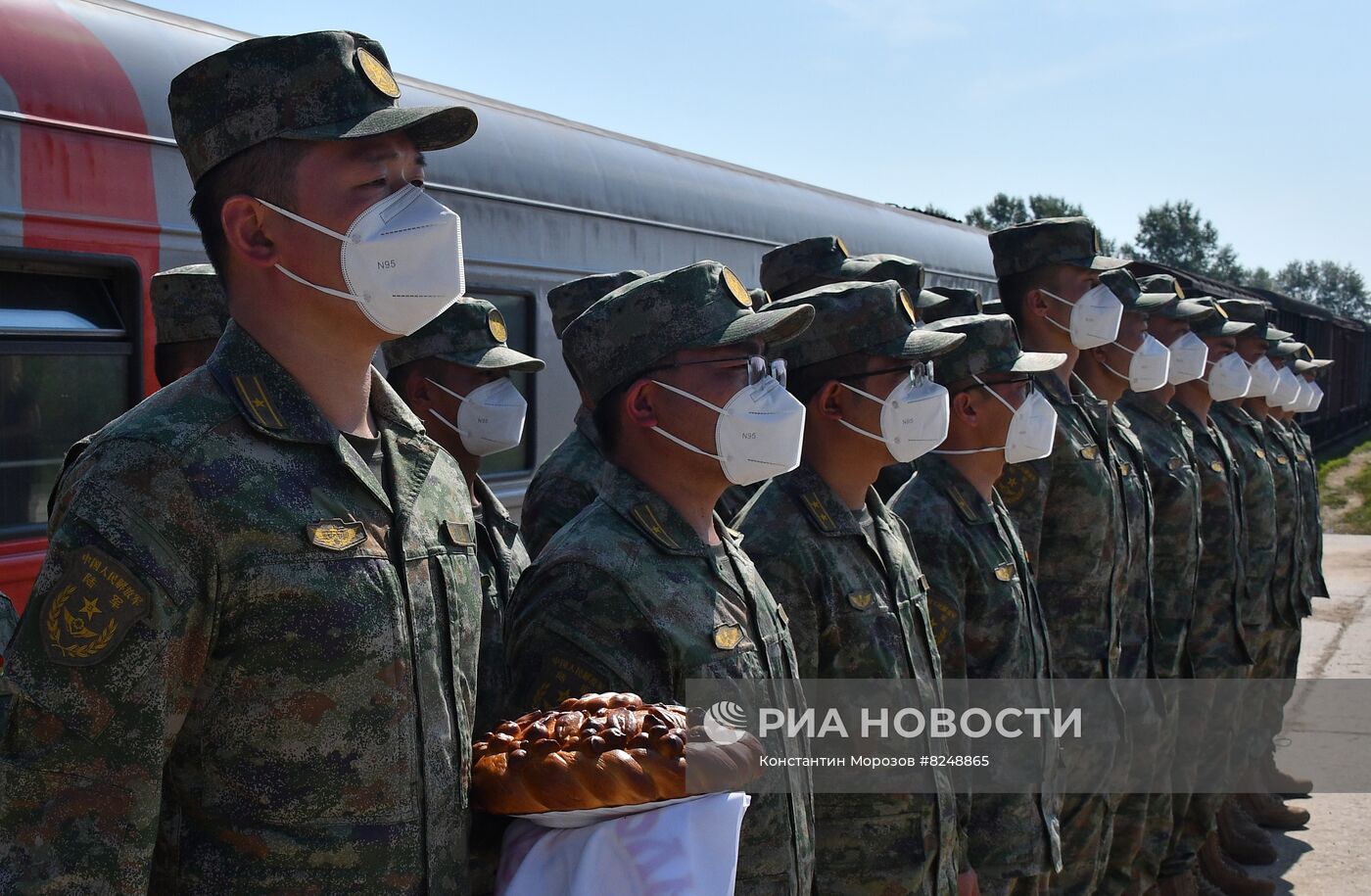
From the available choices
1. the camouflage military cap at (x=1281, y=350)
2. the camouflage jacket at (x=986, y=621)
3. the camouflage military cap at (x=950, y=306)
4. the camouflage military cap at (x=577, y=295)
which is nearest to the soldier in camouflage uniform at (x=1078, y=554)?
the camouflage military cap at (x=950, y=306)

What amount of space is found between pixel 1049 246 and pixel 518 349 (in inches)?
85.3

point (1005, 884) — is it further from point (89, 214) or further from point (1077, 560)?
point (89, 214)

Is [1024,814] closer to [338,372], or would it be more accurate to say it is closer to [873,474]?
[873,474]

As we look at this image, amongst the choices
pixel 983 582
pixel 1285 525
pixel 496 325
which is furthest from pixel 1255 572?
pixel 496 325

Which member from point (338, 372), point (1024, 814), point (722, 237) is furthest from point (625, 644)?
point (722, 237)

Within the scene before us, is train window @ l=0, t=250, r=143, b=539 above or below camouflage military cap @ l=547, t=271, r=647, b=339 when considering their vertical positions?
below

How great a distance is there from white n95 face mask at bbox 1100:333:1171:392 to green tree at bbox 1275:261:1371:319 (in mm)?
123777

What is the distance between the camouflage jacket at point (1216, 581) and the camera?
613cm

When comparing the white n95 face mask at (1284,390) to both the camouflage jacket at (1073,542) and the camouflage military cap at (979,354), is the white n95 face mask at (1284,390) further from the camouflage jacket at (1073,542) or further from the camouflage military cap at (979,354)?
the camouflage military cap at (979,354)

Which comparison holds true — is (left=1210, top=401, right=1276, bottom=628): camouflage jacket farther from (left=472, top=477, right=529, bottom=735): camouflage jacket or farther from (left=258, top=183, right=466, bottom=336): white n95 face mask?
(left=258, top=183, right=466, bottom=336): white n95 face mask

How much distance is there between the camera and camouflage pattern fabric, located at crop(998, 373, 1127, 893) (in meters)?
4.18

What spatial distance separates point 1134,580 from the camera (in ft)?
15.9

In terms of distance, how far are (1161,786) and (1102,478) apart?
4.57 ft

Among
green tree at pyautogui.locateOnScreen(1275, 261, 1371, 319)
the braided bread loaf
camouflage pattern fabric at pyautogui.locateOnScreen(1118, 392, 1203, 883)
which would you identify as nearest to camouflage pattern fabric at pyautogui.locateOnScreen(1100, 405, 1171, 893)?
camouflage pattern fabric at pyautogui.locateOnScreen(1118, 392, 1203, 883)
